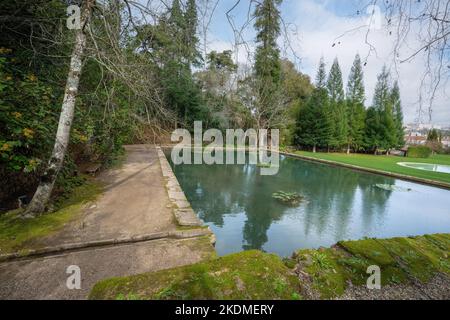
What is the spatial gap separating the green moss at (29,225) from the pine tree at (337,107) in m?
22.9

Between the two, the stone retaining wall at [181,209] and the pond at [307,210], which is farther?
the pond at [307,210]

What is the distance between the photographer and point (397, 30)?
1495 millimetres

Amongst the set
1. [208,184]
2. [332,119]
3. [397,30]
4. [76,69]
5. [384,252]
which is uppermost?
[332,119]

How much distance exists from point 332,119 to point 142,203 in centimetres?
2205

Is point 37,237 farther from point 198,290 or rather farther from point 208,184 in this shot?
point 208,184

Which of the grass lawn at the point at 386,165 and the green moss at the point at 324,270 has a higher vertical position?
the green moss at the point at 324,270

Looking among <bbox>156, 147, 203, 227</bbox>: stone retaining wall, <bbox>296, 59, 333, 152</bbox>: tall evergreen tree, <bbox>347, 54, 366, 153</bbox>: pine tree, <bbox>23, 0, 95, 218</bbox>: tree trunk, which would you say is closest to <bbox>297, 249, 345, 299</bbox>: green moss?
<bbox>156, 147, 203, 227</bbox>: stone retaining wall

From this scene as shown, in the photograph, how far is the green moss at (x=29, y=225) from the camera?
272 centimetres

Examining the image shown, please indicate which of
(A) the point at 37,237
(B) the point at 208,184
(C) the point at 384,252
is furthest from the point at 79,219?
(B) the point at 208,184

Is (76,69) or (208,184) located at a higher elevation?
(76,69)

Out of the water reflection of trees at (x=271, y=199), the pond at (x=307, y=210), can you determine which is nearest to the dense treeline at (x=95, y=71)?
the pond at (x=307, y=210)

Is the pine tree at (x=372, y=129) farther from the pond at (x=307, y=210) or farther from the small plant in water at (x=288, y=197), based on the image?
the small plant in water at (x=288, y=197)

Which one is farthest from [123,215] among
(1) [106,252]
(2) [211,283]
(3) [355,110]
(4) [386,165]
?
(3) [355,110]

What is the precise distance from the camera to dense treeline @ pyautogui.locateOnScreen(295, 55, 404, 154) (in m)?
22.0
